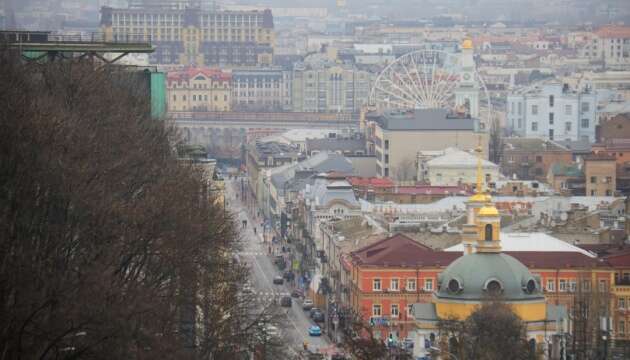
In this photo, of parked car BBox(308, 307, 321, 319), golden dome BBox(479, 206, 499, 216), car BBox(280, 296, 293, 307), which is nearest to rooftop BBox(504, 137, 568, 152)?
car BBox(280, 296, 293, 307)

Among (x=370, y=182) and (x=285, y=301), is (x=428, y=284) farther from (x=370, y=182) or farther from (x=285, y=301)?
(x=370, y=182)

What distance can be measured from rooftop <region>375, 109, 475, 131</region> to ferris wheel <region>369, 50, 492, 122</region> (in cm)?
1154

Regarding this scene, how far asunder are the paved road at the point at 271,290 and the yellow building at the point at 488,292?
2556 millimetres

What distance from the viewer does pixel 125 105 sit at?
5756 centimetres

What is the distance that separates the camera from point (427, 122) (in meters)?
128

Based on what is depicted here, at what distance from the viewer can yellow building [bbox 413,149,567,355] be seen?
64.5m

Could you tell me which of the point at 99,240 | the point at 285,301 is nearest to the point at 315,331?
the point at 285,301

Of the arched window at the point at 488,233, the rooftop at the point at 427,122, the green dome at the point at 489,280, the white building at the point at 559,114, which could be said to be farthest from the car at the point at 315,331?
the white building at the point at 559,114

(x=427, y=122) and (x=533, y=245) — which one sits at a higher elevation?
(x=533, y=245)

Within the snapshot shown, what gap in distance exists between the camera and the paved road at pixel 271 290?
67.7 meters

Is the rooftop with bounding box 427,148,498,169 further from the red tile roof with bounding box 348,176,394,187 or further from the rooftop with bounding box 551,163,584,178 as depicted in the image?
the red tile roof with bounding box 348,176,394,187

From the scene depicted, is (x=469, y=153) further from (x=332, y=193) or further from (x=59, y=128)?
(x=59, y=128)

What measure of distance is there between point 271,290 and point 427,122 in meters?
45.7

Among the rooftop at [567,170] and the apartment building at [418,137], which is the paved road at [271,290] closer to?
the apartment building at [418,137]
